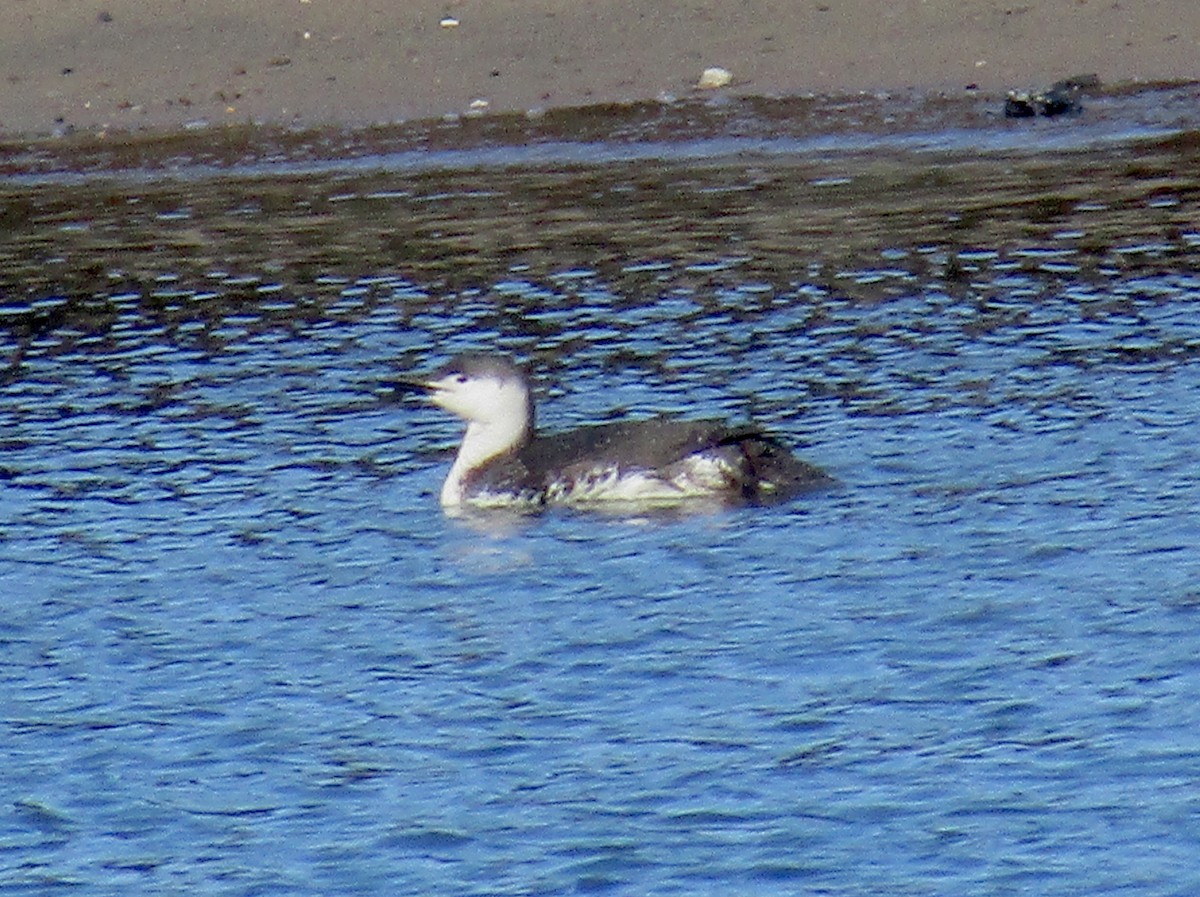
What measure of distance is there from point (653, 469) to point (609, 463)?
0.22m

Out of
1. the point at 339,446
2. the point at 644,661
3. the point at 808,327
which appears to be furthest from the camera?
the point at 808,327

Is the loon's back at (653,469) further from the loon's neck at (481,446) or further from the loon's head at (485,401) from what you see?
the loon's head at (485,401)

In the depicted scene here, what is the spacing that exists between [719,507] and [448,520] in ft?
4.47

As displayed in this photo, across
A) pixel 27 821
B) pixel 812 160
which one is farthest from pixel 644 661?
pixel 812 160

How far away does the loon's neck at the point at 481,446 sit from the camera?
12.4 metres

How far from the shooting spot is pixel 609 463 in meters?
12.1

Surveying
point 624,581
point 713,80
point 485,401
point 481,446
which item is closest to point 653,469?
point 481,446

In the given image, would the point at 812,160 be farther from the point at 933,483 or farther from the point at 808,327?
the point at 933,483

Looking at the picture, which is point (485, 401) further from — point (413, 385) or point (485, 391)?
point (413, 385)

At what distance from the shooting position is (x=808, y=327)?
635 inches

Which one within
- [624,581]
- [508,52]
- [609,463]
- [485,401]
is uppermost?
[508,52]

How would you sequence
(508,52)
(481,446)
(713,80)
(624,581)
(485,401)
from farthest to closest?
(508,52) < (713,80) < (485,401) < (481,446) < (624,581)

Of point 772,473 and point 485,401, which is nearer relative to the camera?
point 772,473

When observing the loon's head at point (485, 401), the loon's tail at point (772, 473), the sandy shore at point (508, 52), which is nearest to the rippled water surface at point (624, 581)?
the loon's tail at point (772, 473)
